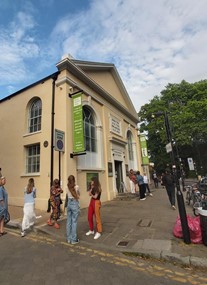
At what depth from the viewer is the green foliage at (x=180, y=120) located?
87.5 feet

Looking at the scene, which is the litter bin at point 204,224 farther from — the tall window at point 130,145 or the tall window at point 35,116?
the tall window at point 130,145

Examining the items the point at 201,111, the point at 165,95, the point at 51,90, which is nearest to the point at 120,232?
the point at 51,90

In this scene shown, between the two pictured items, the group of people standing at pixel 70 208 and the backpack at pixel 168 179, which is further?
the backpack at pixel 168 179

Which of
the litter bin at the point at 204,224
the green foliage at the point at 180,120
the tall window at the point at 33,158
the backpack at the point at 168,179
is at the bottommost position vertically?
the litter bin at the point at 204,224

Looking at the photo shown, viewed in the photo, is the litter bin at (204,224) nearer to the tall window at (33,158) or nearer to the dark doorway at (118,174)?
the tall window at (33,158)

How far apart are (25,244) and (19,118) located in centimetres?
878

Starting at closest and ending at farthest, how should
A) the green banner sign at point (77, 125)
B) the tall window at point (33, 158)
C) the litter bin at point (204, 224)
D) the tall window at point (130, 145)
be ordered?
the litter bin at point (204, 224)
the green banner sign at point (77, 125)
the tall window at point (33, 158)
the tall window at point (130, 145)

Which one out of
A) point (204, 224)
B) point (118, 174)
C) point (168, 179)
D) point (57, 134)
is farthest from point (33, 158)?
point (204, 224)

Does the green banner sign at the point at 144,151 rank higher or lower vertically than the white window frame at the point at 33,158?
higher

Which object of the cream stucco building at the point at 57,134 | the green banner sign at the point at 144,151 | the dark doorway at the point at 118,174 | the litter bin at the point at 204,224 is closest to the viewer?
the litter bin at the point at 204,224

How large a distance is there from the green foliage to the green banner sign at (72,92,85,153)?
1558 centimetres

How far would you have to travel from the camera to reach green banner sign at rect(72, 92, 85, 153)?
9.74 meters

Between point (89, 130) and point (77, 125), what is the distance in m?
2.59

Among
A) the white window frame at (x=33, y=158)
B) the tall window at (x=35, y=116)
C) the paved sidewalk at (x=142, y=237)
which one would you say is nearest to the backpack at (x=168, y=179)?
the paved sidewalk at (x=142, y=237)
